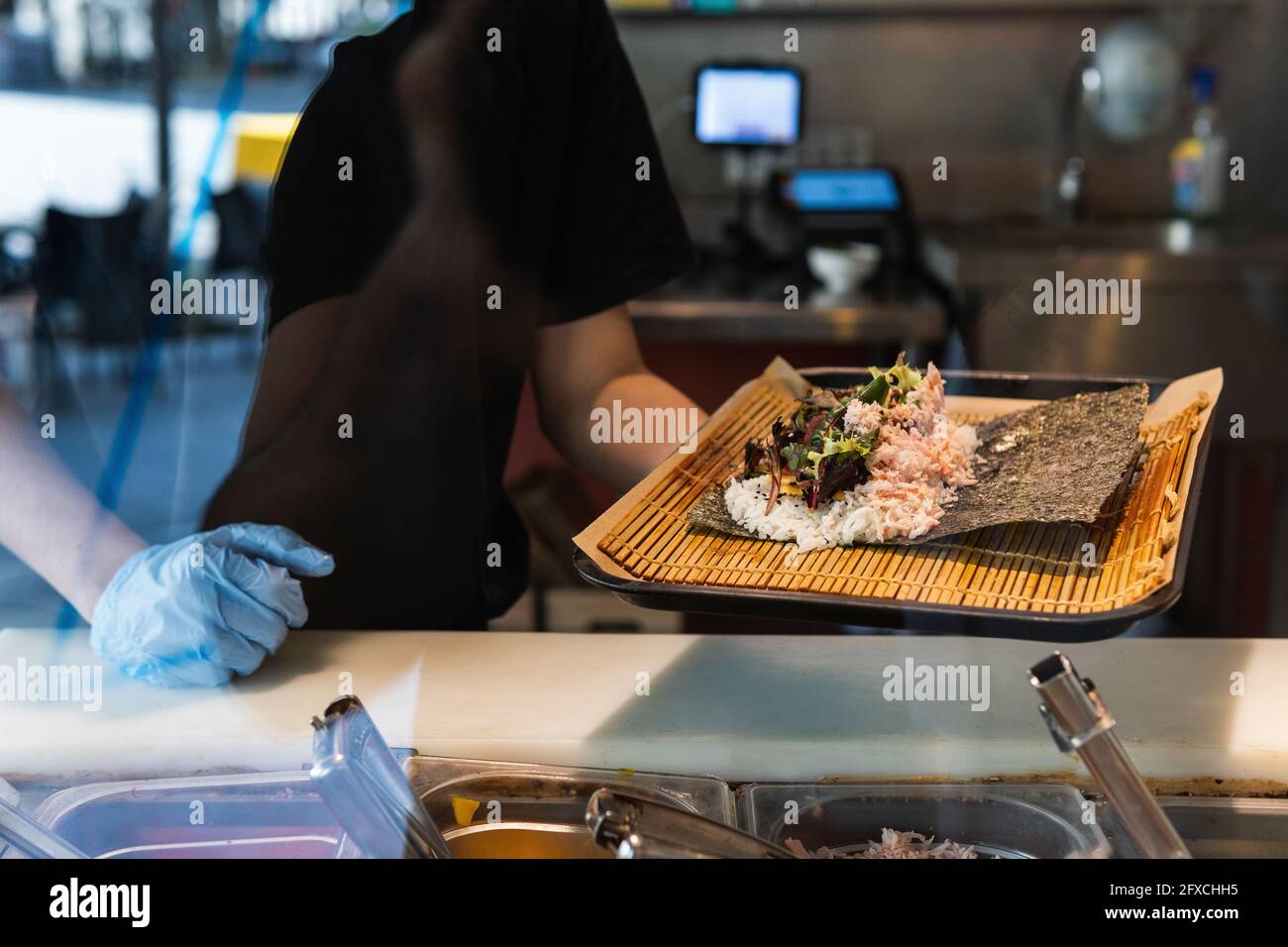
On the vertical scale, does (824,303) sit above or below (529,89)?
below

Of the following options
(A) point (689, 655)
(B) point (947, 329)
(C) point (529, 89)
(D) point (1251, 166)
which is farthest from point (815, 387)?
(D) point (1251, 166)

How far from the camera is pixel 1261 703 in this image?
2.96ft

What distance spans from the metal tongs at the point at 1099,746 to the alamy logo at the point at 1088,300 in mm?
948

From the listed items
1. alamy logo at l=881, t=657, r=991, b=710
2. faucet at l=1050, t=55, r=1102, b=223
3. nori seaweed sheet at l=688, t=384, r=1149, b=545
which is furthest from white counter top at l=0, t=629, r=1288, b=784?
faucet at l=1050, t=55, r=1102, b=223

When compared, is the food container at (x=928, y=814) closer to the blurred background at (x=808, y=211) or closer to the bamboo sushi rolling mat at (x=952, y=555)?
the bamboo sushi rolling mat at (x=952, y=555)

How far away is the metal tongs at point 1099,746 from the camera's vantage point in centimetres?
62

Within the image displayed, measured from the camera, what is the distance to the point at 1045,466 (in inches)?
39.1

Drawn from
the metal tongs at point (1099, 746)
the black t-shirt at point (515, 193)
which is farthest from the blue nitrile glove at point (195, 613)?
the metal tongs at point (1099, 746)

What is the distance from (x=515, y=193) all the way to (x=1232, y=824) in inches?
32.8

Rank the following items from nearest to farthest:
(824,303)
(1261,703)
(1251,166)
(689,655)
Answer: (1261,703) → (689,655) → (824,303) → (1251,166)
